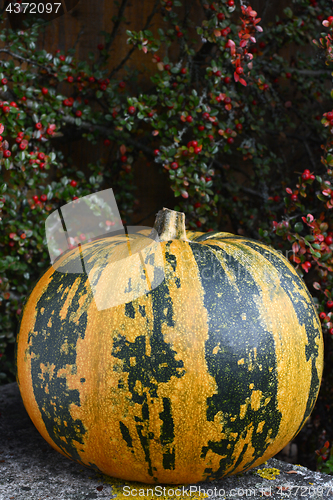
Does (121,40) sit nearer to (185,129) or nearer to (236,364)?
(185,129)

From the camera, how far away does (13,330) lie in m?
2.17

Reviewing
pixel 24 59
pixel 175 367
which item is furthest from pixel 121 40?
pixel 175 367

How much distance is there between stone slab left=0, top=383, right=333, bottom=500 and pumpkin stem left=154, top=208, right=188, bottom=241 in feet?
2.64

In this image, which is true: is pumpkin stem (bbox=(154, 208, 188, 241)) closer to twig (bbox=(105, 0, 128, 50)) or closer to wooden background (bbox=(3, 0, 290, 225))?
wooden background (bbox=(3, 0, 290, 225))

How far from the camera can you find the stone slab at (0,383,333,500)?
4.29 ft

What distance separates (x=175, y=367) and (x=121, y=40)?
212 cm

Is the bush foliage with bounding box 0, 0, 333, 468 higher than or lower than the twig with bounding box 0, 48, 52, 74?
lower

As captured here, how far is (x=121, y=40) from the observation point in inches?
100

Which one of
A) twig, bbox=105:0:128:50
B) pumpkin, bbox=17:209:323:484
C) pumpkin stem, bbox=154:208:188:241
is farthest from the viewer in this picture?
twig, bbox=105:0:128:50

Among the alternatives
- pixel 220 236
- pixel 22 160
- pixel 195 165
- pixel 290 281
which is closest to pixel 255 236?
pixel 195 165

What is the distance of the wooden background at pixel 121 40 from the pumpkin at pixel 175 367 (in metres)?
1.28

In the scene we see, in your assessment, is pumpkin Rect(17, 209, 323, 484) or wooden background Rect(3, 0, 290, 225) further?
wooden background Rect(3, 0, 290, 225)

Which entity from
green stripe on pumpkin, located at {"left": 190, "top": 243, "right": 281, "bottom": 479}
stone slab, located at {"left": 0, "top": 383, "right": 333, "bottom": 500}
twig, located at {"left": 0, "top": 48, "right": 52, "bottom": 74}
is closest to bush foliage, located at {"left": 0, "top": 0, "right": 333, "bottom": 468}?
twig, located at {"left": 0, "top": 48, "right": 52, "bottom": 74}

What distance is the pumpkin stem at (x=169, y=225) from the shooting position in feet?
4.69
